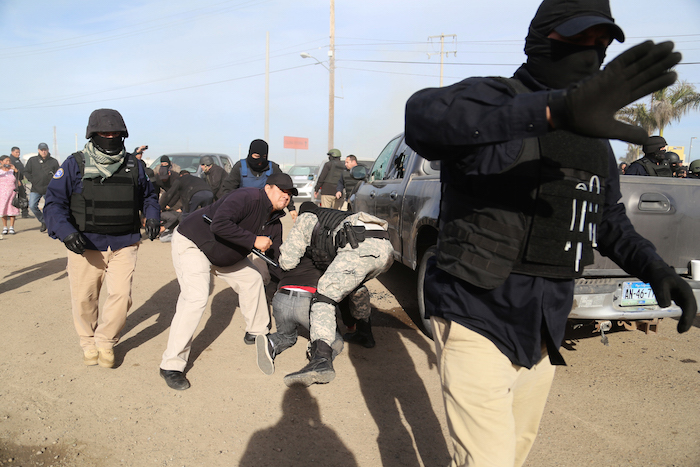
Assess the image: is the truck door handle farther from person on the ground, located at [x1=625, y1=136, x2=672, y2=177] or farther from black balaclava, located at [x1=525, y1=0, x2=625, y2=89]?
person on the ground, located at [x1=625, y1=136, x2=672, y2=177]

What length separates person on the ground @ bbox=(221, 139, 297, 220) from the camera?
6.12 meters

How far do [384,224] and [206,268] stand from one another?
145 cm

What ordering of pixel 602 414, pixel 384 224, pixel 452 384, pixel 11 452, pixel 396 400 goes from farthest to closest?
pixel 384 224 → pixel 396 400 → pixel 602 414 → pixel 11 452 → pixel 452 384

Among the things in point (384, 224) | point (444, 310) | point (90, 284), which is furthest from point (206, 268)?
point (444, 310)

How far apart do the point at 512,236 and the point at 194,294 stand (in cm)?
271

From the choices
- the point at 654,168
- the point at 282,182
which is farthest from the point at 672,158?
the point at 282,182

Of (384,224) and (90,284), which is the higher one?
(384,224)

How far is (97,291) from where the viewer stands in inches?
152

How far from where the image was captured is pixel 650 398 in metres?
3.30

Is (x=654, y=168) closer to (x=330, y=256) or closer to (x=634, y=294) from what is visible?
(x=634, y=294)

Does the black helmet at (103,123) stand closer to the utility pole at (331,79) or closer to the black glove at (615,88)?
the black glove at (615,88)

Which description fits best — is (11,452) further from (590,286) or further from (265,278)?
(590,286)

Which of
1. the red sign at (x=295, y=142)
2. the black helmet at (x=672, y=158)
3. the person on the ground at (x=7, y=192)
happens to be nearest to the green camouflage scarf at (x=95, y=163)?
the black helmet at (x=672, y=158)

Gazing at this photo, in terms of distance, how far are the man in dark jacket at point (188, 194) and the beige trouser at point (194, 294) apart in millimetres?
3856
